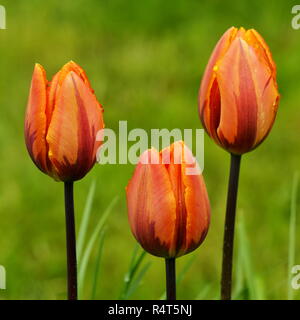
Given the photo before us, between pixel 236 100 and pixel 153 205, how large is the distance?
0.17m

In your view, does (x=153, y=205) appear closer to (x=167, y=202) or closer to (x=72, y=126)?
(x=167, y=202)

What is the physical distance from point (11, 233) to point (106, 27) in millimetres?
1079

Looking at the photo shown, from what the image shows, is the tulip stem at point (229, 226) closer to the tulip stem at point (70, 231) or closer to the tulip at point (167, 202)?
the tulip at point (167, 202)

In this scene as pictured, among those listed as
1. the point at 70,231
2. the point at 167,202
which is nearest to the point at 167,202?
the point at 167,202

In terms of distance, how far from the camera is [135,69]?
2.86 m

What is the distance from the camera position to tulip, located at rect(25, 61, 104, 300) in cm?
102

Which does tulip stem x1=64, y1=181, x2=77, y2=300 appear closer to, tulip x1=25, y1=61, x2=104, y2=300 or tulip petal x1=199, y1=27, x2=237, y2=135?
tulip x1=25, y1=61, x2=104, y2=300

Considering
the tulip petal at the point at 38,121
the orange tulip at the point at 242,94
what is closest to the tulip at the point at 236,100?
the orange tulip at the point at 242,94

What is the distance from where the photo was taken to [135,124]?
262 cm

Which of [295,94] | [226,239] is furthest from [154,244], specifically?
[295,94]

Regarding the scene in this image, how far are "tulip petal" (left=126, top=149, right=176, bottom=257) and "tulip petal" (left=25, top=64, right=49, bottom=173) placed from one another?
0.13 m

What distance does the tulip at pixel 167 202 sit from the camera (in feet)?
3.20

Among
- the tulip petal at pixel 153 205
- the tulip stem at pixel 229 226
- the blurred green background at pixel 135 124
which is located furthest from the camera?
the blurred green background at pixel 135 124

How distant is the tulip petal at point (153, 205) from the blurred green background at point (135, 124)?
504 mm
